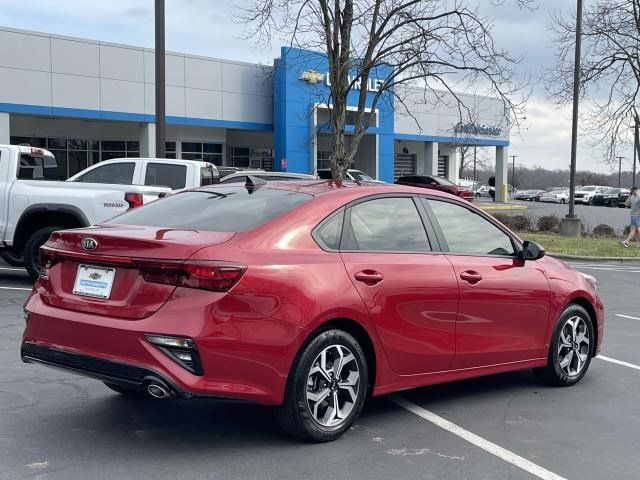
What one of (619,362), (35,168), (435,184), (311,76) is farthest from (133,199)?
(435,184)

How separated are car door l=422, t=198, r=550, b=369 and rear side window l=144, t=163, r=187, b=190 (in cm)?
769

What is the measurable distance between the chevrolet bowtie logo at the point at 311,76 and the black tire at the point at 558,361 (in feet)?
96.5

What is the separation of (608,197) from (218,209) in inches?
2251

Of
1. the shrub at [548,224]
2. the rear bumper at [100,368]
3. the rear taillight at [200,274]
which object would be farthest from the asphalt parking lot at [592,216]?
the rear bumper at [100,368]

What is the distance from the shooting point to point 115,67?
29.8 m

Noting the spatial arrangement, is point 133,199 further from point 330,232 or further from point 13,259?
point 330,232

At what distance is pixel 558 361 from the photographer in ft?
20.4

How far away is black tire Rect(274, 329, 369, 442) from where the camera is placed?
437 cm

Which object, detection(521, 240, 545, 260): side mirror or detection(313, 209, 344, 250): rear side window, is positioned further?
detection(521, 240, 545, 260): side mirror

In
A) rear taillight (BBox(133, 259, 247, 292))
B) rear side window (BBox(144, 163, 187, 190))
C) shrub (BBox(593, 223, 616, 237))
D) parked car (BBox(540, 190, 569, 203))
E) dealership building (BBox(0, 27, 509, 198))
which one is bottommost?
shrub (BBox(593, 223, 616, 237))

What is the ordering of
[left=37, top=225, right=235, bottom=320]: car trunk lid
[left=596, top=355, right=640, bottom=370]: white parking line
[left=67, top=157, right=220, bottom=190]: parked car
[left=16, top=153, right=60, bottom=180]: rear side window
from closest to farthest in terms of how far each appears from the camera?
[left=37, top=225, right=235, bottom=320]: car trunk lid → [left=596, top=355, right=640, bottom=370]: white parking line → [left=16, top=153, right=60, bottom=180]: rear side window → [left=67, top=157, right=220, bottom=190]: parked car

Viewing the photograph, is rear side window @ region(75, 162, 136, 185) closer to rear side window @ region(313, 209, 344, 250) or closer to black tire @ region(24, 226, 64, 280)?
black tire @ region(24, 226, 64, 280)

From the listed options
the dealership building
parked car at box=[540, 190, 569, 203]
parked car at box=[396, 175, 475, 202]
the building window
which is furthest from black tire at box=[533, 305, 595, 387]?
parked car at box=[540, 190, 569, 203]

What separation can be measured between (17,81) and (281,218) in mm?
25521
